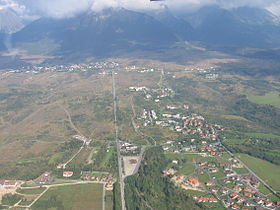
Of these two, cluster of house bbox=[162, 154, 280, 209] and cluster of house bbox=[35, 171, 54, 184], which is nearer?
cluster of house bbox=[162, 154, 280, 209]

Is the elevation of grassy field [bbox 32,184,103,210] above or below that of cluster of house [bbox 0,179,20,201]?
below

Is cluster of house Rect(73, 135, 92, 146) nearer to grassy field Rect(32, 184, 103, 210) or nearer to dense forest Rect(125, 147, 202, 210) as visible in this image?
dense forest Rect(125, 147, 202, 210)

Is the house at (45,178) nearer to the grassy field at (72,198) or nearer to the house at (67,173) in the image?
the house at (67,173)

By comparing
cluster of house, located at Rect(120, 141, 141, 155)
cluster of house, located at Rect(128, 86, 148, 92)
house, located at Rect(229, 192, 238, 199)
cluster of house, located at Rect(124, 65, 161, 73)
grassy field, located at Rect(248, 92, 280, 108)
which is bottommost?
house, located at Rect(229, 192, 238, 199)

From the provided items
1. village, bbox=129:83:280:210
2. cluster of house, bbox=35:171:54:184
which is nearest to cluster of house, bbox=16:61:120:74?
village, bbox=129:83:280:210

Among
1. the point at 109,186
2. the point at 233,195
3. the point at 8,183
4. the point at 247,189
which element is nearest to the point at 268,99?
the point at 247,189

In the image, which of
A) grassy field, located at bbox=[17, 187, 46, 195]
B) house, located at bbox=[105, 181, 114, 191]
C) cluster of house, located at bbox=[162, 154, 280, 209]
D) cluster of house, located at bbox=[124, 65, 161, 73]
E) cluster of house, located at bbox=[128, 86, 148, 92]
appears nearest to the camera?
cluster of house, located at bbox=[162, 154, 280, 209]
